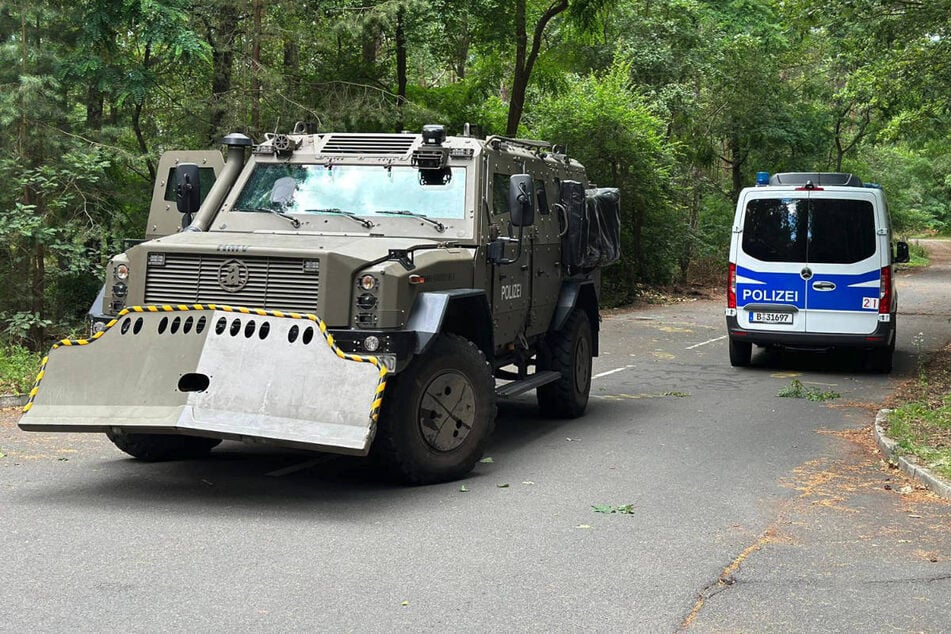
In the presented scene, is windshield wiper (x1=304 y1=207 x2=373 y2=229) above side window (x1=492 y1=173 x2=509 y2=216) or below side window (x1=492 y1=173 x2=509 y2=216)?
below

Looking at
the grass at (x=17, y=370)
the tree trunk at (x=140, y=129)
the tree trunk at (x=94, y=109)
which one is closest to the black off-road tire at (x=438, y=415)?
the grass at (x=17, y=370)

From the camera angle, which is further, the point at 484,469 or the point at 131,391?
the point at 484,469

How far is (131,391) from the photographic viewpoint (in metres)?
7.32

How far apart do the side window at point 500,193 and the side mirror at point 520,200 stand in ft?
1.02

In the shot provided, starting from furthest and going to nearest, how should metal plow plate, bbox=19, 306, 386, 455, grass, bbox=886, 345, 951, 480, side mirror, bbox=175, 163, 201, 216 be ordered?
1. side mirror, bbox=175, 163, 201, 216
2. grass, bbox=886, 345, 951, 480
3. metal plow plate, bbox=19, 306, 386, 455

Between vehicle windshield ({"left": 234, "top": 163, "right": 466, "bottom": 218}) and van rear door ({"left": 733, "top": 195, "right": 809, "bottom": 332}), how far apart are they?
7604 millimetres

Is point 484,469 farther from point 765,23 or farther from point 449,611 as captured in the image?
point 765,23

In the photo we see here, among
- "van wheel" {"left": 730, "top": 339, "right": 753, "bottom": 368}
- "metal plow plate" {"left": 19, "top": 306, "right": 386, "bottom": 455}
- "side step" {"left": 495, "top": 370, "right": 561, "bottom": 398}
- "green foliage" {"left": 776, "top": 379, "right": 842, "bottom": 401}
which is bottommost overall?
"green foliage" {"left": 776, "top": 379, "right": 842, "bottom": 401}

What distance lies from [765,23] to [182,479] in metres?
33.1

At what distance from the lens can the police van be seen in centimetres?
1510

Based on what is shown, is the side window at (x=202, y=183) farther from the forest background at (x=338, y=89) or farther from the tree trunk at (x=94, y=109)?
the tree trunk at (x=94, y=109)

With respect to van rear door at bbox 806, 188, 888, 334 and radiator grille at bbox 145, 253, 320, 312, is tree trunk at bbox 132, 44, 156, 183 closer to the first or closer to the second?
radiator grille at bbox 145, 253, 320, 312

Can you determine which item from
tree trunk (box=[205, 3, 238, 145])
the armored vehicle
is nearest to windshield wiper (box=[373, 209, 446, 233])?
the armored vehicle

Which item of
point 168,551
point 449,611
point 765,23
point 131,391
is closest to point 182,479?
point 131,391
